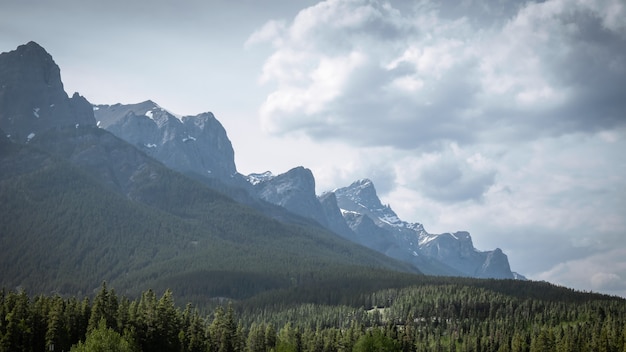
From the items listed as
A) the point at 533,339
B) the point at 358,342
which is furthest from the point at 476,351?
the point at 358,342

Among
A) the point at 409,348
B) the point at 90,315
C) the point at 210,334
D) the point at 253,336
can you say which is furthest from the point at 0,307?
the point at 409,348

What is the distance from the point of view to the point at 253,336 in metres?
151

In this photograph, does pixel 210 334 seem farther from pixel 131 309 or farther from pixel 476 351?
pixel 476 351

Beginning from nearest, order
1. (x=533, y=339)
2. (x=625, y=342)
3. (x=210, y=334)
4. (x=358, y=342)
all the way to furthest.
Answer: (x=210, y=334), (x=358, y=342), (x=625, y=342), (x=533, y=339)

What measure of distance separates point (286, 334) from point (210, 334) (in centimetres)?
2419

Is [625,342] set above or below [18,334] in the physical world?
above

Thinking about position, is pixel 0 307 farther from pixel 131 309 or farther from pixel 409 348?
pixel 409 348

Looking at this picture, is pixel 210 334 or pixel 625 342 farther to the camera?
pixel 625 342

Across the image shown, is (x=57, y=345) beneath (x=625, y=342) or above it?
beneath

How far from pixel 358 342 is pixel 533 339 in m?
59.6

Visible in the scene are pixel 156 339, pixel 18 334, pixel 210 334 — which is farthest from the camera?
pixel 210 334

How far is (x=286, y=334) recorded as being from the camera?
160250 millimetres

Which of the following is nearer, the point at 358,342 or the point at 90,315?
the point at 90,315

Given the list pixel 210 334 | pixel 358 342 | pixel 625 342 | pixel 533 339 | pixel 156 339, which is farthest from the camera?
pixel 533 339
